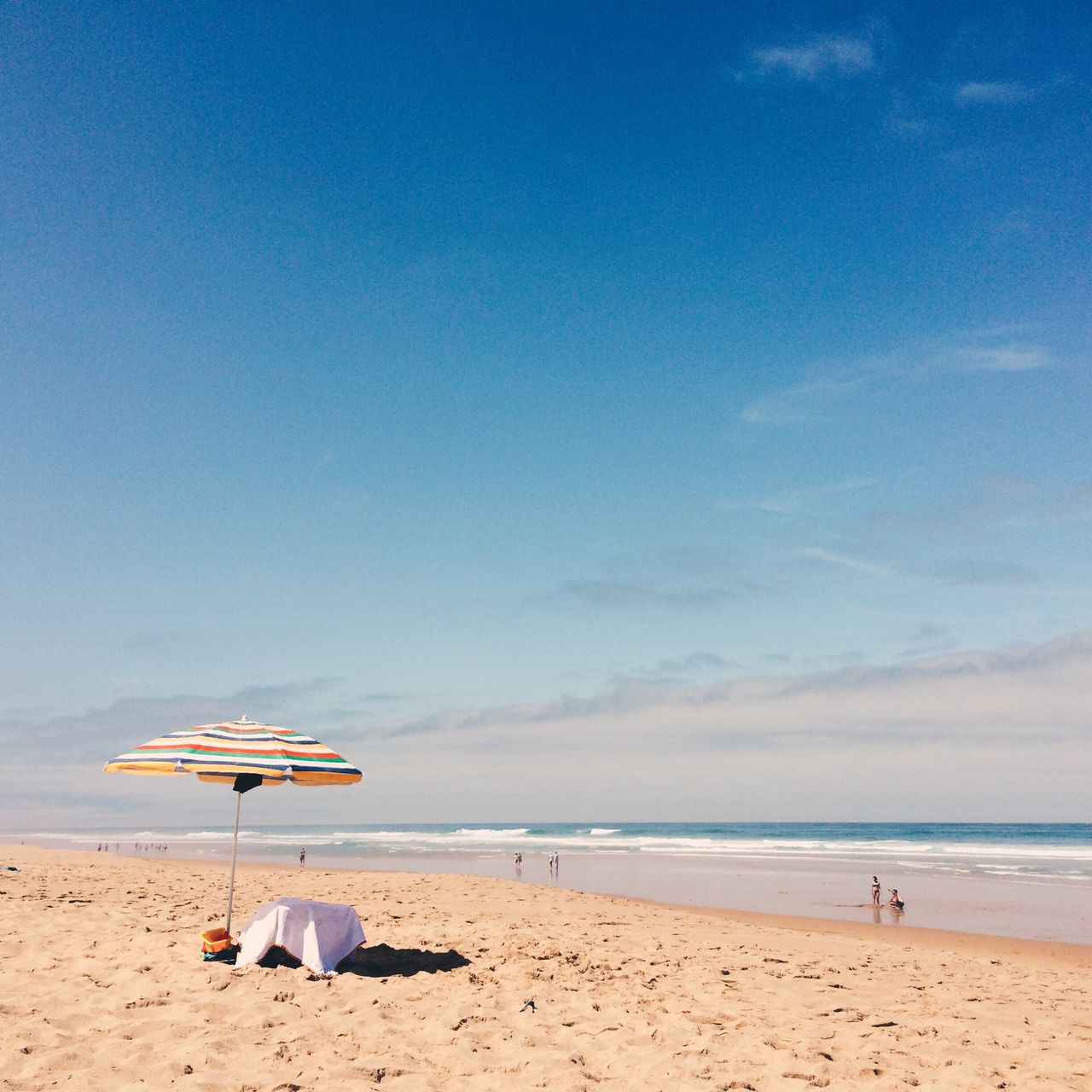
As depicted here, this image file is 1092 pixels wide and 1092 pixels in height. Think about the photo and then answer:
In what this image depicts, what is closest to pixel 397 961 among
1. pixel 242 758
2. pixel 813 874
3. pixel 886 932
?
pixel 242 758

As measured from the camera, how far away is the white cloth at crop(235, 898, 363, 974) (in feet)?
30.2

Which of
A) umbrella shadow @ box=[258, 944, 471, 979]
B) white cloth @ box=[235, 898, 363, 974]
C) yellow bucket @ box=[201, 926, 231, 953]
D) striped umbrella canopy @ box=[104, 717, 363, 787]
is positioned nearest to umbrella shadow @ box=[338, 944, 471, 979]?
umbrella shadow @ box=[258, 944, 471, 979]

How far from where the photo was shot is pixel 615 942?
531 inches

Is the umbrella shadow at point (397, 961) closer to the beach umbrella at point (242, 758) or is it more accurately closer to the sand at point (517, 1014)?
the sand at point (517, 1014)

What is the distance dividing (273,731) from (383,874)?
23.3m

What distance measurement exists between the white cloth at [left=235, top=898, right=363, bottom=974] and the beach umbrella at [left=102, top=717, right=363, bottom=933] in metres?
0.46

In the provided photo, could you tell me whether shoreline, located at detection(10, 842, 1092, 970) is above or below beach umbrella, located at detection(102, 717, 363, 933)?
below

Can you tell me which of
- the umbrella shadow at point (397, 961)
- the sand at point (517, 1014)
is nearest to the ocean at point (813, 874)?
the sand at point (517, 1014)

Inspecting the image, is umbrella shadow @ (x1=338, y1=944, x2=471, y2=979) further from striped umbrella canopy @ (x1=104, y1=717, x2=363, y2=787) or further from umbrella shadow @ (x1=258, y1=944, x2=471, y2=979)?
striped umbrella canopy @ (x1=104, y1=717, x2=363, y2=787)

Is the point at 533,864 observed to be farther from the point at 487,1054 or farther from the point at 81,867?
the point at 487,1054

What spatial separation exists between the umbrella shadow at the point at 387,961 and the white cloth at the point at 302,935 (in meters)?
0.12

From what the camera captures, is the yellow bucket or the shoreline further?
the shoreline

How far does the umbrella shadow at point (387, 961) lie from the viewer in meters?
9.34

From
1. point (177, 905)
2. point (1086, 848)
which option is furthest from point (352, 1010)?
point (1086, 848)
